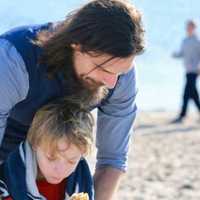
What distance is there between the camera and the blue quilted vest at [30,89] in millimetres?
2791

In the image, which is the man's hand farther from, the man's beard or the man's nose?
the man's nose

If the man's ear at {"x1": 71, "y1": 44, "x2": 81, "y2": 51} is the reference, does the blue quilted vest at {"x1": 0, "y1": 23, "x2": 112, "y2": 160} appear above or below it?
below

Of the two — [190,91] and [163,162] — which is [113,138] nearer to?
[163,162]

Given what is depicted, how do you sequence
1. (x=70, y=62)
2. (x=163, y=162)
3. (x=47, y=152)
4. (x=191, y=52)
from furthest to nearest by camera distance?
(x=191, y=52) < (x=163, y=162) < (x=47, y=152) < (x=70, y=62)

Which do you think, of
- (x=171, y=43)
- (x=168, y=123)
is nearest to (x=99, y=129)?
(x=168, y=123)

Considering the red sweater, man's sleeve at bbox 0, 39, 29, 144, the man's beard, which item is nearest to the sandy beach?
the red sweater

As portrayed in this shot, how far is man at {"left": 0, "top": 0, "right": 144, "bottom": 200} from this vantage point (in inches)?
105

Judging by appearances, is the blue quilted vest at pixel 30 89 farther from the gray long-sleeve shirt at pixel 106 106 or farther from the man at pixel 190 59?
the man at pixel 190 59

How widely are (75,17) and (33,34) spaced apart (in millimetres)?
173

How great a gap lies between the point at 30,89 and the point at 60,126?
0.15 meters

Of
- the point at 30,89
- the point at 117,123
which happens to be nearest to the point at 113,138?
the point at 117,123

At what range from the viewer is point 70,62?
2.75 meters

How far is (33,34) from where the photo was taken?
2826 millimetres

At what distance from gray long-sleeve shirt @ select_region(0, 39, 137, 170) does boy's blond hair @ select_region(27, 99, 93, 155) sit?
92 millimetres
